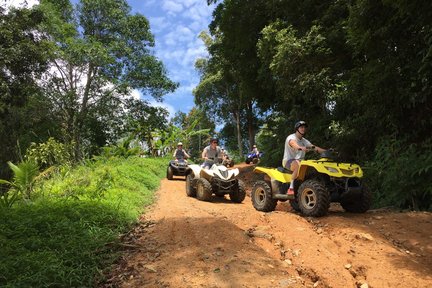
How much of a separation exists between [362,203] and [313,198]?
0.98m

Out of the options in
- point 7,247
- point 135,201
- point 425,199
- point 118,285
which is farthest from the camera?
point 135,201

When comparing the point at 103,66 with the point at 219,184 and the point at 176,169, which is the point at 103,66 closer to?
the point at 176,169

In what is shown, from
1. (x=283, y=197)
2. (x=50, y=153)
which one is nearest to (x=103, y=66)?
(x=50, y=153)

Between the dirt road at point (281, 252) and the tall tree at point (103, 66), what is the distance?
693 inches

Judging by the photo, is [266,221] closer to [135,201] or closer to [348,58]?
[135,201]

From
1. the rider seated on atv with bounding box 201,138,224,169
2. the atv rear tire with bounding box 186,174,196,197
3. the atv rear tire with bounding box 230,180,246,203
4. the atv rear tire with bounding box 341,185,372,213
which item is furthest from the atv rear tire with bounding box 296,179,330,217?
the atv rear tire with bounding box 186,174,196,197

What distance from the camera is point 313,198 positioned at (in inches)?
263

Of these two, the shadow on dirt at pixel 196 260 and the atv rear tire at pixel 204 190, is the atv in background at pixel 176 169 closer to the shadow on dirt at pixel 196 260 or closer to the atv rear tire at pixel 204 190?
the atv rear tire at pixel 204 190

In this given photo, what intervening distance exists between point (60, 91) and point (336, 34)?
17616 millimetres

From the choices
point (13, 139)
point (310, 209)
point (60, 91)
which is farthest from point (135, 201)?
point (13, 139)

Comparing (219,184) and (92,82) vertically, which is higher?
(92,82)

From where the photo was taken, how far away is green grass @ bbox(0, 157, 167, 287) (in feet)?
13.2

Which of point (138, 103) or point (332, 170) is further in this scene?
point (138, 103)

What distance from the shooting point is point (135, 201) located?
334 inches
